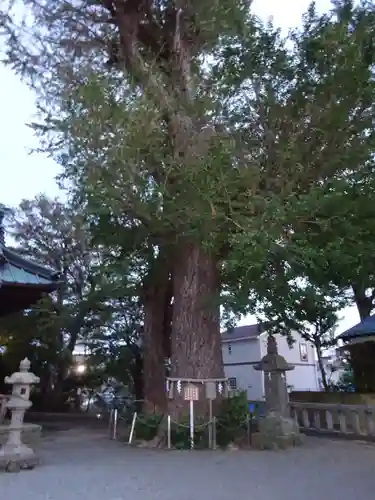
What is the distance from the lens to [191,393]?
902 centimetres

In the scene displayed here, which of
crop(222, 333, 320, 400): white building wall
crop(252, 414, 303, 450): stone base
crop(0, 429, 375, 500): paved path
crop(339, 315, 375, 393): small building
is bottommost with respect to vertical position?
crop(0, 429, 375, 500): paved path

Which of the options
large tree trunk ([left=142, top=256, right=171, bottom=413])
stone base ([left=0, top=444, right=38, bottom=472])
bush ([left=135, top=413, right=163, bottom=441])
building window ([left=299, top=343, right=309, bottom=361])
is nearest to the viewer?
stone base ([left=0, top=444, right=38, bottom=472])

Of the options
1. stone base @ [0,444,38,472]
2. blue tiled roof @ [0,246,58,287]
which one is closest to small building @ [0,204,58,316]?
blue tiled roof @ [0,246,58,287]

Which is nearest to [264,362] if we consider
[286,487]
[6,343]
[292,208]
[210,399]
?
[210,399]

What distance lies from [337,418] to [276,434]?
8.41ft

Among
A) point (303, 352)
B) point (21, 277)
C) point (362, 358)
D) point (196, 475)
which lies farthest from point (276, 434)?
point (303, 352)

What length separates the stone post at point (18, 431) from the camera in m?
6.18

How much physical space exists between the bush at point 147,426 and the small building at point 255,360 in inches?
744

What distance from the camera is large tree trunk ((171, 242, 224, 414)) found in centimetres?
945

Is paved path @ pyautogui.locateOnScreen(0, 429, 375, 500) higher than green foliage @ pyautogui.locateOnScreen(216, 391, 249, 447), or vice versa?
green foliage @ pyautogui.locateOnScreen(216, 391, 249, 447)

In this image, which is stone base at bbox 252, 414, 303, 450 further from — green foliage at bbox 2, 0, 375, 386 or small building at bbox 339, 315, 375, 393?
small building at bbox 339, 315, 375, 393

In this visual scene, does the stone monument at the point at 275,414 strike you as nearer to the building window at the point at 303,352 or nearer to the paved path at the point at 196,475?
the paved path at the point at 196,475

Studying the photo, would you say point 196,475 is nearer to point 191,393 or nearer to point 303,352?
point 191,393

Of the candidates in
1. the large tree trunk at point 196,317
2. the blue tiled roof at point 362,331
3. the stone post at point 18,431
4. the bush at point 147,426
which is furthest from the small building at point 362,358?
the stone post at point 18,431
